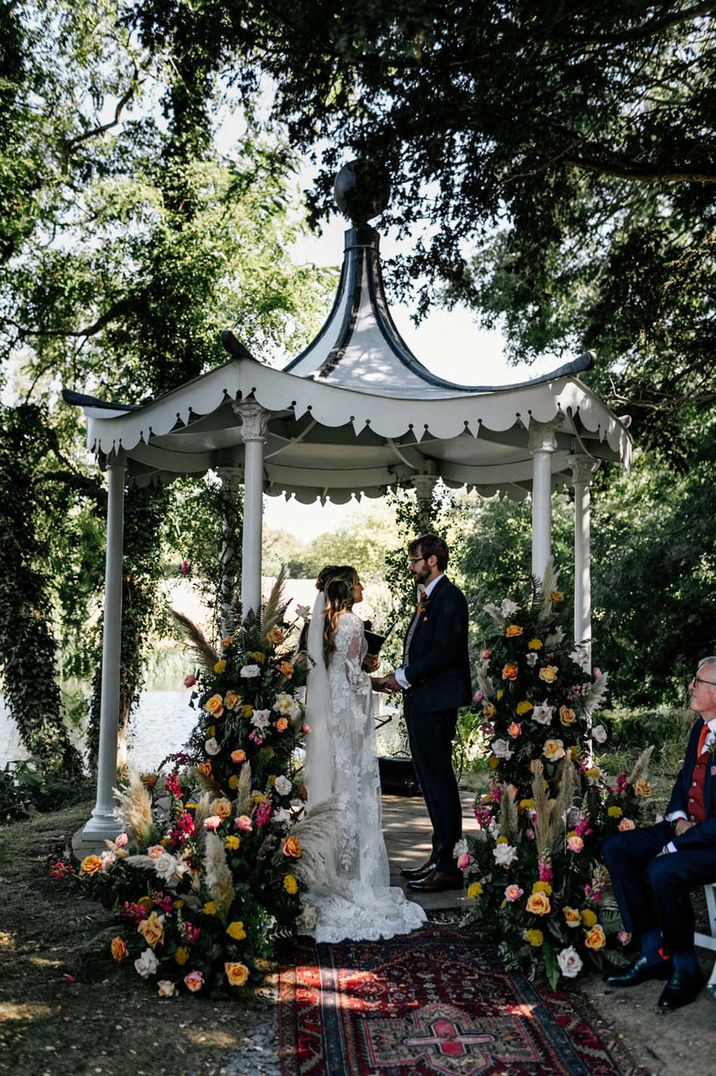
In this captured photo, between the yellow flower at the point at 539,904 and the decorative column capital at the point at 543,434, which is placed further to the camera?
the decorative column capital at the point at 543,434

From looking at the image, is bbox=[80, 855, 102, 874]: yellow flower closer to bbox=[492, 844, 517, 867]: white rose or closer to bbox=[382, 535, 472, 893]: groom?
bbox=[492, 844, 517, 867]: white rose

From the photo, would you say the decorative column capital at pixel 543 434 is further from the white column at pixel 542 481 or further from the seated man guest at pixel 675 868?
the seated man guest at pixel 675 868

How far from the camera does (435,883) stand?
18.8 ft

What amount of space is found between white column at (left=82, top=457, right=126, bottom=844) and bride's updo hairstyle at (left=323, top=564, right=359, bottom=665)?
232cm

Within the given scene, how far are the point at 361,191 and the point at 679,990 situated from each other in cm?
542

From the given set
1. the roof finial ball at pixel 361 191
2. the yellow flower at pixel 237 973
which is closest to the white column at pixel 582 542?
the roof finial ball at pixel 361 191

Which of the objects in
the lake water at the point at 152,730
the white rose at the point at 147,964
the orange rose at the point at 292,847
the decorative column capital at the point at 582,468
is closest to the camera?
the white rose at the point at 147,964

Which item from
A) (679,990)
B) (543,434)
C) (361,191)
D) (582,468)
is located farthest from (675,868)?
(361,191)

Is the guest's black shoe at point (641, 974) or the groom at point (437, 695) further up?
the groom at point (437, 695)

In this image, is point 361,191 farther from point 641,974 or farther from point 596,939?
point 641,974

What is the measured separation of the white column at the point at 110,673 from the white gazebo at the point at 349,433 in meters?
0.01

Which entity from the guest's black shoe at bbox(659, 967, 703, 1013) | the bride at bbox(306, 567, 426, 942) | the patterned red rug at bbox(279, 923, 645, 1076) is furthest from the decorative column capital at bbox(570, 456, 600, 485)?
the guest's black shoe at bbox(659, 967, 703, 1013)

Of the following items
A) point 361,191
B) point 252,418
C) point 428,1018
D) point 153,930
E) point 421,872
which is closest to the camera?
point 428,1018

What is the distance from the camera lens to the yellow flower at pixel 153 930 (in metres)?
4.23
